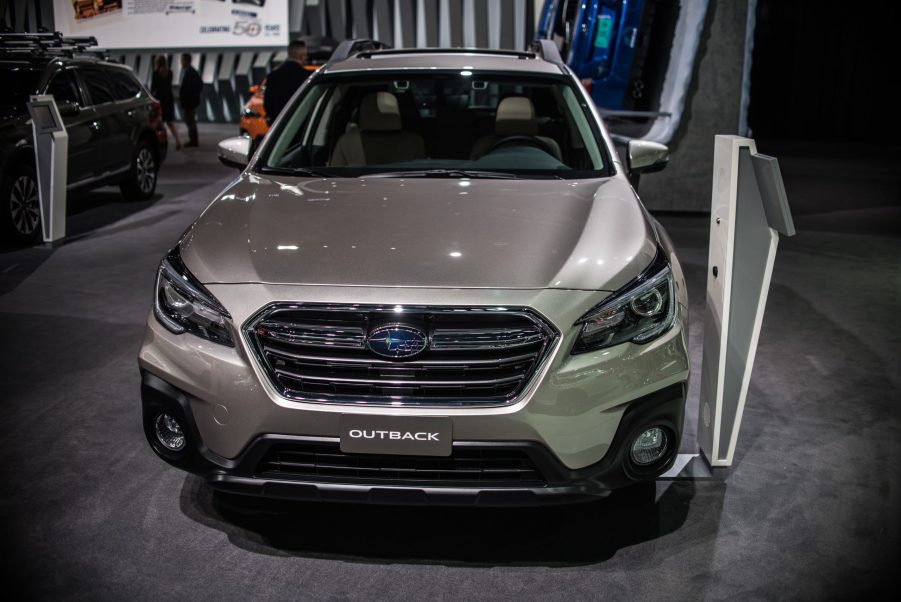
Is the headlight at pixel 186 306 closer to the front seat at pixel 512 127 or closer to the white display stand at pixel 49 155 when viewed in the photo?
the front seat at pixel 512 127

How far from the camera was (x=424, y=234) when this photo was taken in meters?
2.61

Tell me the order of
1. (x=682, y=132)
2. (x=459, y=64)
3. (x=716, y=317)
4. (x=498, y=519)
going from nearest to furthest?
(x=498, y=519), (x=716, y=317), (x=459, y=64), (x=682, y=132)

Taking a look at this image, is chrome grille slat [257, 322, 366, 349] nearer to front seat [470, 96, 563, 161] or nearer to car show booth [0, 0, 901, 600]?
car show booth [0, 0, 901, 600]

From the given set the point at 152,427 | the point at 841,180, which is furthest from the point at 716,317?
the point at 841,180

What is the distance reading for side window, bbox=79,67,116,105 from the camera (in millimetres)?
8164

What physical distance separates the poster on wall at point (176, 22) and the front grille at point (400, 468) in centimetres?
1687

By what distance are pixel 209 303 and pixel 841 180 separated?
10384mm

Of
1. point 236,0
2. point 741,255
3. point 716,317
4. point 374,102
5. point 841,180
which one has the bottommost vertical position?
point 841,180

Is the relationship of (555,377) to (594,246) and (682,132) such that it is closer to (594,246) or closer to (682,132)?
(594,246)

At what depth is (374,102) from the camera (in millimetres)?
3797

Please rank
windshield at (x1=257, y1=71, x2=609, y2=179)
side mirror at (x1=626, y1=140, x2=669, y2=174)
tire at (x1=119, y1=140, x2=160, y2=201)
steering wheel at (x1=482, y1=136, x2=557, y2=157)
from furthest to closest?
1. tire at (x1=119, y1=140, x2=160, y2=201)
2. steering wheel at (x1=482, y1=136, x2=557, y2=157)
3. side mirror at (x1=626, y1=140, x2=669, y2=174)
4. windshield at (x1=257, y1=71, x2=609, y2=179)

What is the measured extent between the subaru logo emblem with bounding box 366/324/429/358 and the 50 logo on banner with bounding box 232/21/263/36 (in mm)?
17169

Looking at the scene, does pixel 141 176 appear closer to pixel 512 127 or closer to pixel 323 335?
pixel 512 127

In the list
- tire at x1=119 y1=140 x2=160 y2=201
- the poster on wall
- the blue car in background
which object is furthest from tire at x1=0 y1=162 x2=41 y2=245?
the poster on wall
